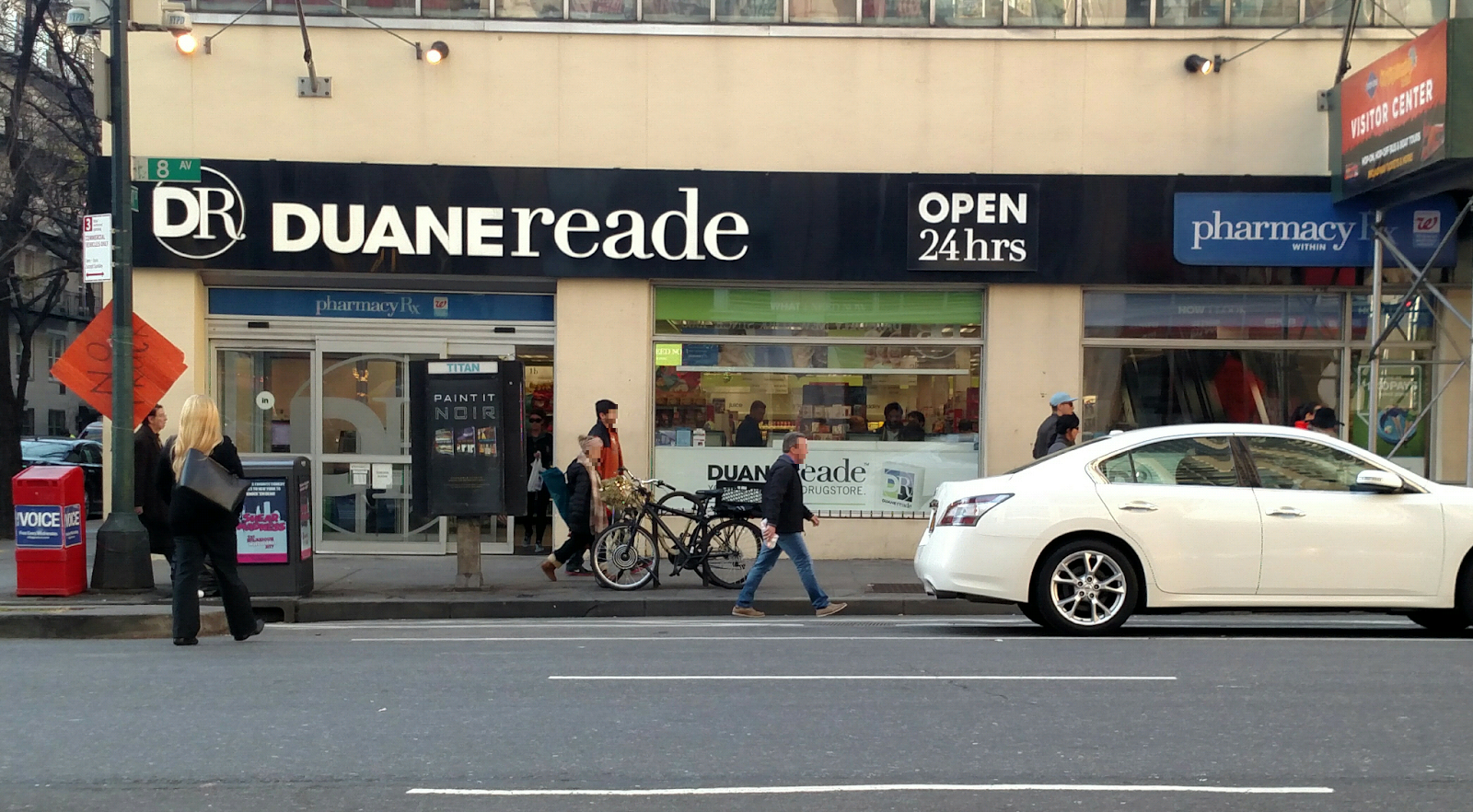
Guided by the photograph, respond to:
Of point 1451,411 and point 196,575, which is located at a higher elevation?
point 1451,411

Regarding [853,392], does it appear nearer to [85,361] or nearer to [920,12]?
[920,12]

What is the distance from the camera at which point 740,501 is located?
40.7 ft

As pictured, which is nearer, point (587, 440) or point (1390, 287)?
point (587, 440)

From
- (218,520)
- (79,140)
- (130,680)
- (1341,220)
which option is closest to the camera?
(130,680)

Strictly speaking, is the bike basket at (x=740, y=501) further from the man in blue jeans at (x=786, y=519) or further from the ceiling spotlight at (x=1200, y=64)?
the ceiling spotlight at (x=1200, y=64)

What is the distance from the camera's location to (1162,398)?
15.1m

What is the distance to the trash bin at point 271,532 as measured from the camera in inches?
457

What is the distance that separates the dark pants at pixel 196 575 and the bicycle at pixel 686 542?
12.6 ft

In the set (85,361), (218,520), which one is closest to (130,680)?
(218,520)

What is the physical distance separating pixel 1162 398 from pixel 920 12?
5.32 meters

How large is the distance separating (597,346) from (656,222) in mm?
1580

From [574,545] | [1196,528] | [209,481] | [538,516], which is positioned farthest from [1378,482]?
[538,516]

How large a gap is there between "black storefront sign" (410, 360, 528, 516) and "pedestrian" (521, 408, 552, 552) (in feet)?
9.37

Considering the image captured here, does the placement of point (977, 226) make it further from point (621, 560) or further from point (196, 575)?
point (196, 575)
